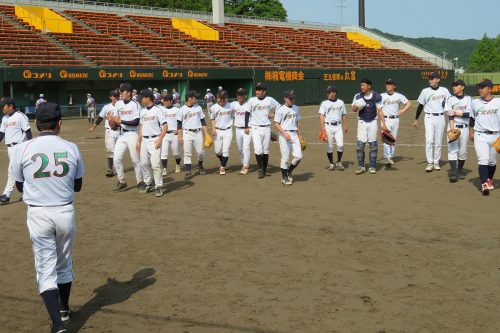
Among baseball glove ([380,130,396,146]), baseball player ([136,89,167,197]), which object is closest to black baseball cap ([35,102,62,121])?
baseball player ([136,89,167,197])

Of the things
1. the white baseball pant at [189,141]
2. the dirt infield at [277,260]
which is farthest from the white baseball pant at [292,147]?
the white baseball pant at [189,141]

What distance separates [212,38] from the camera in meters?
50.9

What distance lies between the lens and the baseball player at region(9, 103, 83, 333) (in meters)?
5.08

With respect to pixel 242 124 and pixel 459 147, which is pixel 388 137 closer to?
pixel 459 147

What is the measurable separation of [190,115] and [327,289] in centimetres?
871

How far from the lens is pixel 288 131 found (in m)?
12.6

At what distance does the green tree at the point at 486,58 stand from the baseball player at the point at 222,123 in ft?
388

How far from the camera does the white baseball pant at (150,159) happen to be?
1151 cm

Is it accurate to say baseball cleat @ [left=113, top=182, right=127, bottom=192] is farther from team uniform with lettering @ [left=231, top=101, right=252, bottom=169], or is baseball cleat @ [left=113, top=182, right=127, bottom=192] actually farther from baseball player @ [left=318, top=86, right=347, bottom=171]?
baseball player @ [left=318, top=86, right=347, bottom=171]

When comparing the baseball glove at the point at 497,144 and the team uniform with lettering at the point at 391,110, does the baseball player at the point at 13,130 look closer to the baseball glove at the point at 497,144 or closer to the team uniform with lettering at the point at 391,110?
the team uniform with lettering at the point at 391,110

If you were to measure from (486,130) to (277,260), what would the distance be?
5.76 m

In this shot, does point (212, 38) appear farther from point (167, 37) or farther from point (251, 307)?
point (251, 307)

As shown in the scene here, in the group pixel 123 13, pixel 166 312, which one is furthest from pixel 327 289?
pixel 123 13

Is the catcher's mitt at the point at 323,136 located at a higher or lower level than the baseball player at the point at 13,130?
lower
